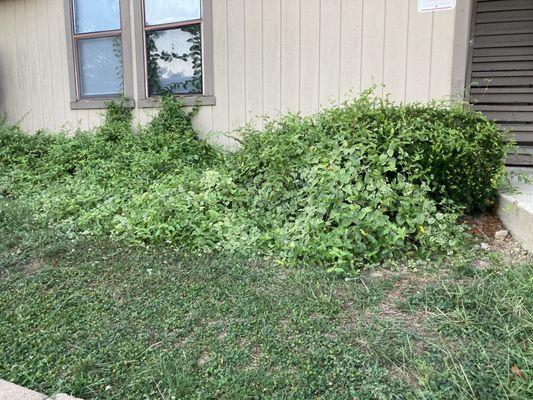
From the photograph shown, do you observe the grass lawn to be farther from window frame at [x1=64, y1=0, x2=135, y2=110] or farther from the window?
window frame at [x1=64, y1=0, x2=135, y2=110]

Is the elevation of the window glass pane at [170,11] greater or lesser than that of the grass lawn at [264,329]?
greater

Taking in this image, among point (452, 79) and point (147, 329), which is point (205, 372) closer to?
point (147, 329)

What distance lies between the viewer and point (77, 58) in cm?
627

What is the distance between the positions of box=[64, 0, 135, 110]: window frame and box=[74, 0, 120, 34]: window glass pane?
0.18ft

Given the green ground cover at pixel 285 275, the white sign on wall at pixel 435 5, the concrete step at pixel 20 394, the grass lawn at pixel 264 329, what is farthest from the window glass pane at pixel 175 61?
the concrete step at pixel 20 394

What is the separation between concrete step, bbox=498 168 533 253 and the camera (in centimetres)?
305

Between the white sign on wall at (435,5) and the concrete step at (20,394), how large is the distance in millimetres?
4311

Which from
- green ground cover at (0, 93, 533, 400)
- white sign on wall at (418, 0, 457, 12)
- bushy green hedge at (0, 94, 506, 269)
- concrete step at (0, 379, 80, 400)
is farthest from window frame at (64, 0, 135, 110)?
concrete step at (0, 379, 80, 400)

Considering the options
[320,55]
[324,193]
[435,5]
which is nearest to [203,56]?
[320,55]

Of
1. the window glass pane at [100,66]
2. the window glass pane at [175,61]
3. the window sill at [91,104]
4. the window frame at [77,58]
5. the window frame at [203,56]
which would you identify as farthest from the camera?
the window glass pane at [100,66]

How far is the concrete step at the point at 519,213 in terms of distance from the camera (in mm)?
3047

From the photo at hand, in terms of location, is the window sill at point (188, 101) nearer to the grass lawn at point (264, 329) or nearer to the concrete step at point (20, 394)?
the grass lawn at point (264, 329)

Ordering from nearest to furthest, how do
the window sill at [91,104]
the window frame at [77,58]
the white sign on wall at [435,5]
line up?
the white sign on wall at [435,5] → the window frame at [77,58] → the window sill at [91,104]

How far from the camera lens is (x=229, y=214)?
143 inches
